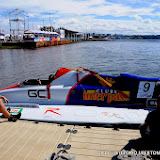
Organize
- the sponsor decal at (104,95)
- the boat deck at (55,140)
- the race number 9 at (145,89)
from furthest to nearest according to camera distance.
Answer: the sponsor decal at (104,95), the race number 9 at (145,89), the boat deck at (55,140)

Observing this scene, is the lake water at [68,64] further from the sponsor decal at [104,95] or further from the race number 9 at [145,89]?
the race number 9 at [145,89]

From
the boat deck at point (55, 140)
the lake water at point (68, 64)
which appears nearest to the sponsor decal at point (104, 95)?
the boat deck at point (55, 140)

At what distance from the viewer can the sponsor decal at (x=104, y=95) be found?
5.69 meters

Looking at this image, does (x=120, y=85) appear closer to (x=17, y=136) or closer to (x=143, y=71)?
(x=17, y=136)

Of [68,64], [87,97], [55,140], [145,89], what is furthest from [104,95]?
[68,64]

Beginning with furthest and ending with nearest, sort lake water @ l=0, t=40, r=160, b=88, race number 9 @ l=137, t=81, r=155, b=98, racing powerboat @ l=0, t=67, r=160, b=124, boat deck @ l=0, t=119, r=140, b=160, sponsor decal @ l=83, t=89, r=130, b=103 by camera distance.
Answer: lake water @ l=0, t=40, r=160, b=88 < sponsor decal @ l=83, t=89, r=130, b=103 < race number 9 @ l=137, t=81, r=155, b=98 < racing powerboat @ l=0, t=67, r=160, b=124 < boat deck @ l=0, t=119, r=140, b=160

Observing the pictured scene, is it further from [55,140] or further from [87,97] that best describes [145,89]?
[55,140]

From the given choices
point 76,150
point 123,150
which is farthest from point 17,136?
point 123,150

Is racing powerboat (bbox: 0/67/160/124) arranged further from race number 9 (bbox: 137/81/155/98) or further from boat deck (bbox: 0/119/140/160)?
boat deck (bbox: 0/119/140/160)

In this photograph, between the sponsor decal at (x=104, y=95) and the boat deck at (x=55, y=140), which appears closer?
the boat deck at (x=55, y=140)

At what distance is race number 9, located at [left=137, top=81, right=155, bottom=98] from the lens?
218 inches

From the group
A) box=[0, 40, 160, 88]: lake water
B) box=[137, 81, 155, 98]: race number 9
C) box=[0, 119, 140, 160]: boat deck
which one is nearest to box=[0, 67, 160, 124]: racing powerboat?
box=[137, 81, 155, 98]: race number 9

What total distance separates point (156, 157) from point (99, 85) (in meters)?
2.98

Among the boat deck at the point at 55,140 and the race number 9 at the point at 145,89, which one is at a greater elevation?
the race number 9 at the point at 145,89
